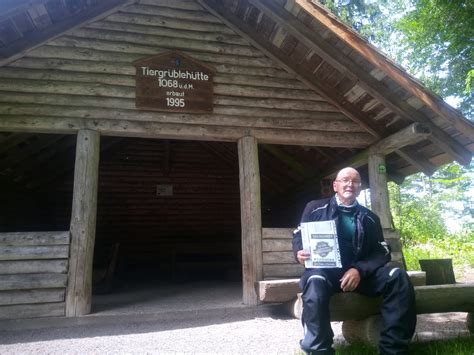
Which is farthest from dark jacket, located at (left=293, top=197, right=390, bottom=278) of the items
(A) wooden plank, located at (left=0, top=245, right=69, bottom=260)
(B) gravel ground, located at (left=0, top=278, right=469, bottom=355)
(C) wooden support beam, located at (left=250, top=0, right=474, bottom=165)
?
(A) wooden plank, located at (left=0, top=245, right=69, bottom=260)

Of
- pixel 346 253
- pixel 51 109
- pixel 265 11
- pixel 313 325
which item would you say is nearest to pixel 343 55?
pixel 265 11

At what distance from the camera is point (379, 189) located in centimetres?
579

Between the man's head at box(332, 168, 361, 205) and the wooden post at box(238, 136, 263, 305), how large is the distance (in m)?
2.07

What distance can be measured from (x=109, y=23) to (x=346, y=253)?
474 centimetres

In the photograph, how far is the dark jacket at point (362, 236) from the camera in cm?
309

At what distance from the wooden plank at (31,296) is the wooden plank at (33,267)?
0.23 m

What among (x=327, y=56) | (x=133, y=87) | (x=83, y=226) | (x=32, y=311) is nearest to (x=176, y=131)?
(x=133, y=87)

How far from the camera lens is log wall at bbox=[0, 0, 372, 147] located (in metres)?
4.79

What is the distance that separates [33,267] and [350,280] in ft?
12.6

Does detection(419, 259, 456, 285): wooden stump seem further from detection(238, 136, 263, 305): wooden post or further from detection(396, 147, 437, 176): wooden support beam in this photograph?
detection(238, 136, 263, 305): wooden post

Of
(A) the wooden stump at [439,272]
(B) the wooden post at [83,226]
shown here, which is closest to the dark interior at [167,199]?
(A) the wooden stump at [439,272]

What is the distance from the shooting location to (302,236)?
3.09m

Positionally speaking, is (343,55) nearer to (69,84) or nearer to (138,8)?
(138,8)

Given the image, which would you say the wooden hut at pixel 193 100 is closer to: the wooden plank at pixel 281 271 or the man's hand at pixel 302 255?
the wooden plank at pixel 281 271
